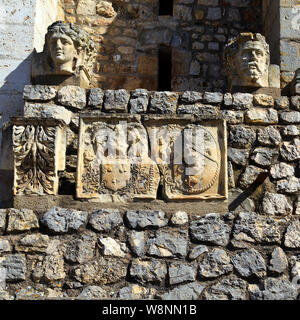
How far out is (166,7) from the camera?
7.67 meters

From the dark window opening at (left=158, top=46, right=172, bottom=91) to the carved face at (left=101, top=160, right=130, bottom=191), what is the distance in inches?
115

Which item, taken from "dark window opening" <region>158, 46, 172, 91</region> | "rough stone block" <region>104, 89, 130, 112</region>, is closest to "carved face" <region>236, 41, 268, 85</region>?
"rough stone block" <region>104, 89, 130, 112</region>

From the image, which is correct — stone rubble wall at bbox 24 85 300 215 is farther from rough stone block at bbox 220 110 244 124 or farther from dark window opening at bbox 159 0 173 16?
dark window opening at bbox 159 0 173 16

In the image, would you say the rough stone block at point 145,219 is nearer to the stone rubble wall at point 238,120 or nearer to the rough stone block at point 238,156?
the stone rubble wall at point 238,120

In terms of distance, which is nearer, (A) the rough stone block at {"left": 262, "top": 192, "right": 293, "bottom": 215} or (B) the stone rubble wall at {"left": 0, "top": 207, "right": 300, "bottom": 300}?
(B) the stone rubble wall at {"left": 0, "top": 207, "right": 300, "bottom": 300}

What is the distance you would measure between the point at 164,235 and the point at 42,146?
1242mm

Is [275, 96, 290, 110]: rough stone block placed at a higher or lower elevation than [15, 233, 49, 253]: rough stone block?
higher

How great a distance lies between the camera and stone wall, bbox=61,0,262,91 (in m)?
7.25

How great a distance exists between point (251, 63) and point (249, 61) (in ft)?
0.11

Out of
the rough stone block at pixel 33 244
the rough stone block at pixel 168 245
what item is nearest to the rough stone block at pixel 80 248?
the rough stone block at pixel 33 244

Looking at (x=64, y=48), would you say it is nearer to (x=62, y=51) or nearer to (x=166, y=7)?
(x=62, y=51)

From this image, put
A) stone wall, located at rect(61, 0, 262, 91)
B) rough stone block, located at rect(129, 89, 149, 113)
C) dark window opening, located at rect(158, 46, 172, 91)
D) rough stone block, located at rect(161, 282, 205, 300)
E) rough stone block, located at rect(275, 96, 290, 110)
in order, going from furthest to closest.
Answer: dark window opening, located at rect(158, 46, 172, 91) → stone wall, located at rect(61, 0, 262, 91) → rough stone block, located at rect(275, 96, 290, 110) → rough stone block, located at rect(129, 89, 149, 113) → rough stone block, located at rect(161, 282, 205, 300)

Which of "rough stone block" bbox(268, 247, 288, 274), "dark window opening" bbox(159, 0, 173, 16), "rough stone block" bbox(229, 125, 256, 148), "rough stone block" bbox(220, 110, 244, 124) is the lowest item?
"rough stone block" bbox(268, 247, 288, 274)
